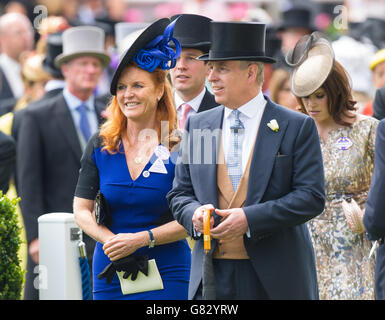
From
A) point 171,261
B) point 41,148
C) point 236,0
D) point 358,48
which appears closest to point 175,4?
point 236,0

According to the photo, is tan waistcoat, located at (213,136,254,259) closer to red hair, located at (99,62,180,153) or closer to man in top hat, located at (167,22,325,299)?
man in top hat, located at (167,22,325,299)

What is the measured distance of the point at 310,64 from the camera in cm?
743

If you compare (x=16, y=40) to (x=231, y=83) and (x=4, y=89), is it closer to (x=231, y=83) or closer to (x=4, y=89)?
(x=4, y=89)

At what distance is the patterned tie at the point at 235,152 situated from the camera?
18.5ft

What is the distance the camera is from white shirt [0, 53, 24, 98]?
14.9 metres

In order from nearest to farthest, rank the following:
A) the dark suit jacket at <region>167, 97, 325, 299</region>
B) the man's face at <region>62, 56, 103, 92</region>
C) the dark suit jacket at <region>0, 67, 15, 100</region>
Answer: the dark suit jacket at <region>167, 97, 325, 299</region> → the man's face at <region>62, 56, 103, 92</region> → the dark suit jacket at <region>0, 67, 15, 100</region>

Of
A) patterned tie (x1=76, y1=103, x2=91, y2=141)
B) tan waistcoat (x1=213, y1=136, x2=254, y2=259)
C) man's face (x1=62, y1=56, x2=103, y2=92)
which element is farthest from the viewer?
man's face (x1=62, y1=56, x2=103, y2=92)

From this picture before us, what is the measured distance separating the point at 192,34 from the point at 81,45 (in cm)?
261

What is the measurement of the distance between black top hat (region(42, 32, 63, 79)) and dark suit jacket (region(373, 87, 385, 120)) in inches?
151

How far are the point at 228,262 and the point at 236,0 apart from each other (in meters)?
13.2

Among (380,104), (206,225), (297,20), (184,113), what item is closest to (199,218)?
(206,225)

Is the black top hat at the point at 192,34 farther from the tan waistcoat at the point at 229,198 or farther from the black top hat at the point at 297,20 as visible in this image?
the black top hat at the point at 297,20

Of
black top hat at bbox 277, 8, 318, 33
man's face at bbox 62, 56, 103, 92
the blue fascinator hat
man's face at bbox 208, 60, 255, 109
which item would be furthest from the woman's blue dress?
black top hat at bbox 277, 8, 318, 33

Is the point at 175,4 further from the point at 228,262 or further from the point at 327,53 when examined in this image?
the point at 228,262
